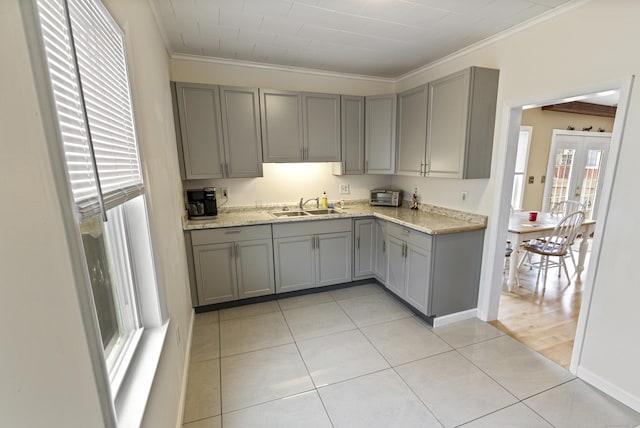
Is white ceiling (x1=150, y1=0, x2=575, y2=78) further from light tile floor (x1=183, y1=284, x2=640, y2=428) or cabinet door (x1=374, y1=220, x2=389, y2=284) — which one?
light tile floor (x1=183, y1=284, x2=640, y2=428)

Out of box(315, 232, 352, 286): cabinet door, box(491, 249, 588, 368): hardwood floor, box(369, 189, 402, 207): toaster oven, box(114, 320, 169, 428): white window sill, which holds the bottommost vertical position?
box(491, 249, 588, 368): hardwood floor

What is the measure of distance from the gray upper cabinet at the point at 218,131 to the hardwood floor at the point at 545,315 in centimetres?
293

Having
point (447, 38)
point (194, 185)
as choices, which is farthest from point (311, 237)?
point (447, 38)

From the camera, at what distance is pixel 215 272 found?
114 inches

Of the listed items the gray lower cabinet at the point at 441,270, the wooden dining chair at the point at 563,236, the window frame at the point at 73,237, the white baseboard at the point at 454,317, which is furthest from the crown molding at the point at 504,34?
the window frame at the point at 73,237

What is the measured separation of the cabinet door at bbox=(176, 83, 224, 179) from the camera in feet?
9.05

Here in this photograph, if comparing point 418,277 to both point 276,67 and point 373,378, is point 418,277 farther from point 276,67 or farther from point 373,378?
point 276,67

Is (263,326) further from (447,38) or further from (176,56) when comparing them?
(447,38)

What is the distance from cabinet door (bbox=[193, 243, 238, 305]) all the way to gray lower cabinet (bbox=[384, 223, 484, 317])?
1.78 metres

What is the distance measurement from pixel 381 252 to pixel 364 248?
22 centimetres

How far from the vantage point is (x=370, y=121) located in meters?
3.46

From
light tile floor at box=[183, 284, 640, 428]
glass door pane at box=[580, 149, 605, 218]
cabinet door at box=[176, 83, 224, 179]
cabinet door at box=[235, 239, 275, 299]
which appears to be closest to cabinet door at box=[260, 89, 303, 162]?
cabinet door at box=[176, 83, 224, 179]

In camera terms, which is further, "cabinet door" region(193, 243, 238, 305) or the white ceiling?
"cabinet door" region(193, 243, 238, 305)

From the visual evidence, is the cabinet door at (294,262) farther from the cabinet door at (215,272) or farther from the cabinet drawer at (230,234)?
the cabinet door at (215,272)
